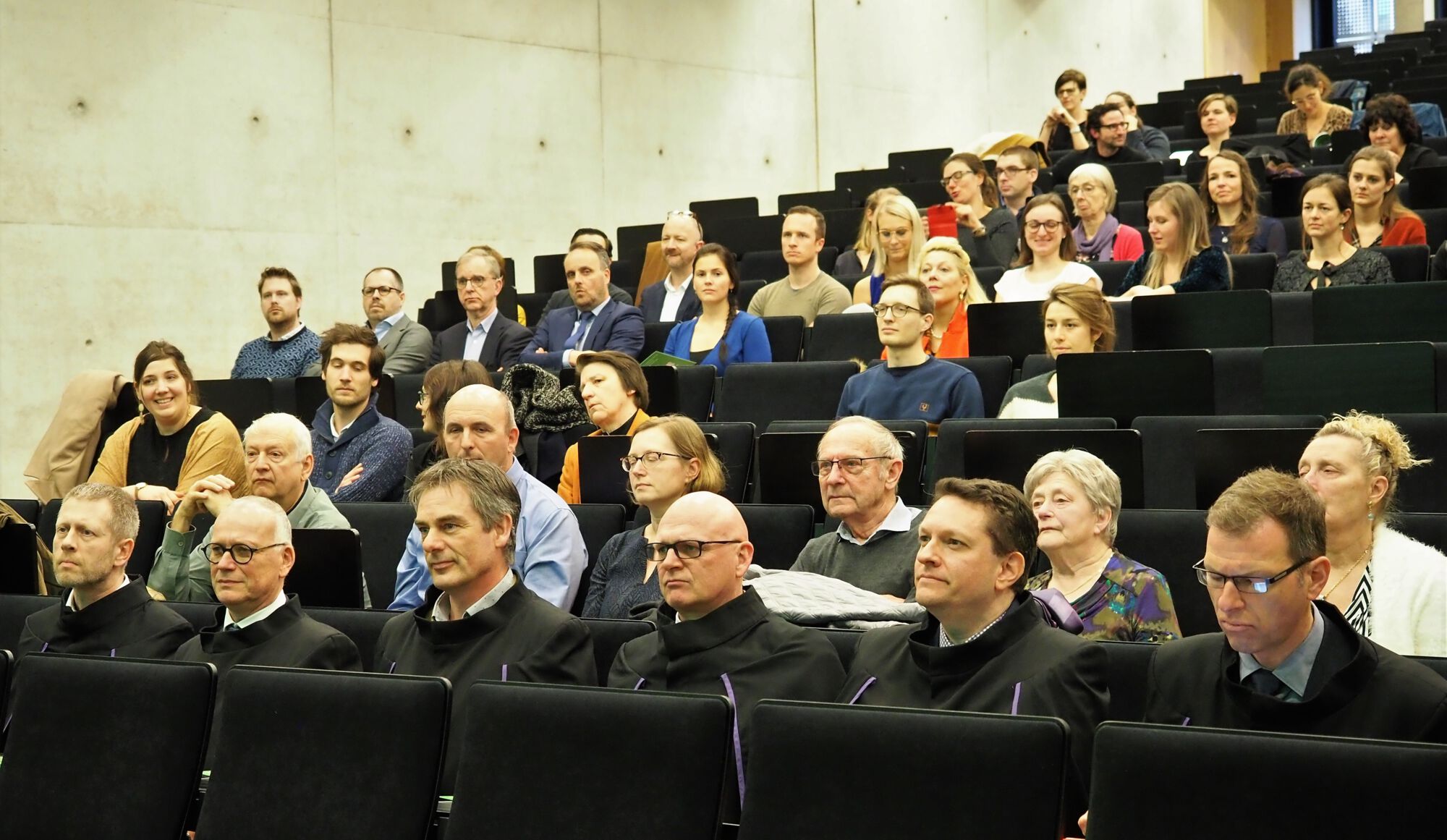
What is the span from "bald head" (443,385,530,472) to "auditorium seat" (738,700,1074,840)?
4.87ft

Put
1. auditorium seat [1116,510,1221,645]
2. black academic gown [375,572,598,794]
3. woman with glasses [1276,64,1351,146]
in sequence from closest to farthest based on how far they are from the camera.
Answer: black academic gown [375,572,598,794], auditorium seat [1116,510,1221,645], woman with glasses [1276,64,1351,146]

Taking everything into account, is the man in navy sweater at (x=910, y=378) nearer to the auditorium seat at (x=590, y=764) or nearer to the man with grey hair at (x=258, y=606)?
the man with grey hair at (x=258, y=606)

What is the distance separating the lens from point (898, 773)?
1.68 meters

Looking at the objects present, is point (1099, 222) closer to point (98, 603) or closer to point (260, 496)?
point (260, 496)

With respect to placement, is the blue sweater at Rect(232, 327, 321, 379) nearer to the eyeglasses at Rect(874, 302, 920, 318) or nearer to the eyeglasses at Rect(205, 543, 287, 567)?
the eyeglasses at Rect(874, 302, 920, 318)

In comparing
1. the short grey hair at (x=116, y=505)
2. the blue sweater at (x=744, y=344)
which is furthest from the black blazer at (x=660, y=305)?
the short grey hair at (x=116, y=505)

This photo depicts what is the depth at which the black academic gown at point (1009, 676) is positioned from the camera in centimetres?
200

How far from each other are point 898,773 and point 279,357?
3.86 metres

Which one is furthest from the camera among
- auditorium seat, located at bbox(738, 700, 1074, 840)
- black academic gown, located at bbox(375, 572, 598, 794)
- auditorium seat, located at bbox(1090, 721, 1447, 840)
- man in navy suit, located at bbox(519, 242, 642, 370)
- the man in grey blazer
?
the man in grey blazer

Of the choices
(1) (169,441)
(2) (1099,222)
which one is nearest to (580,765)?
(1) (169,441)

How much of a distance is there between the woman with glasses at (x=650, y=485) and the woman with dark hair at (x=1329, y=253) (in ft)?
7.25

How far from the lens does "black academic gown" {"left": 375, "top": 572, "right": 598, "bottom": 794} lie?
7.67 ft

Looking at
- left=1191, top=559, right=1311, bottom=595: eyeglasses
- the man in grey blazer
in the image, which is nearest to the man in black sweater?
left=1191, top=559, right=1311, bottom=595: eyeglasses

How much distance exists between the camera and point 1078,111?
25.4ft
